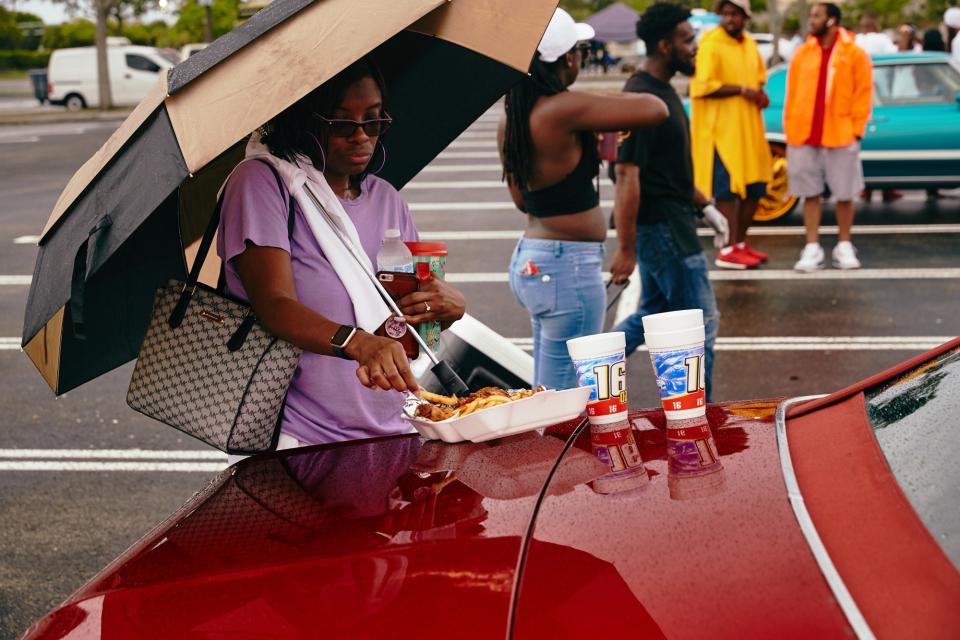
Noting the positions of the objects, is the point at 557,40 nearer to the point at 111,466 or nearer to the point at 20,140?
the point at 111,466

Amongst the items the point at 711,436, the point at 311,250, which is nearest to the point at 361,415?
the point at 311,250

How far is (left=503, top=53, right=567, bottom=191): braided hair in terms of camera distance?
4477mm

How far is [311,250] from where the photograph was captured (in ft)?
9.27

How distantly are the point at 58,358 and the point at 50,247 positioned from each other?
0.27 meters

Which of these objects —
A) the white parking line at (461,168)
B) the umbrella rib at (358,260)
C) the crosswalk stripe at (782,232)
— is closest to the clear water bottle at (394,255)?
the umbrella rib at (358,260)

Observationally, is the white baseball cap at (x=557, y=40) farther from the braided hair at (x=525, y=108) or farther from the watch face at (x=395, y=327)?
the watch face at (x=395, y=327)

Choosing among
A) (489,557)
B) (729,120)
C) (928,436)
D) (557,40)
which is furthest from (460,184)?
(489,557)

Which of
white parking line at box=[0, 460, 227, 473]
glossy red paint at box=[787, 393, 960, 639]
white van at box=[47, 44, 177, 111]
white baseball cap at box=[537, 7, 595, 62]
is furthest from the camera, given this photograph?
white van at box=[47, 44, 177, 111]

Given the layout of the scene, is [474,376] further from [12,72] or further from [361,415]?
[12,72]

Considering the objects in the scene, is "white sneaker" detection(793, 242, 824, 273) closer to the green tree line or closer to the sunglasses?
the sunglasses

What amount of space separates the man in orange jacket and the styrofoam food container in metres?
7.39

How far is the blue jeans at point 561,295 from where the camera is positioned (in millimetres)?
4641

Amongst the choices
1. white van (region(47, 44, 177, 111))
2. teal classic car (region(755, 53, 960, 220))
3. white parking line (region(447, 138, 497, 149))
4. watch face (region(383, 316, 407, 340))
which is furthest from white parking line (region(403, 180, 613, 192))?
white van (region(47, 44, 177, 111))

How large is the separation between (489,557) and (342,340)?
2.51 feet
